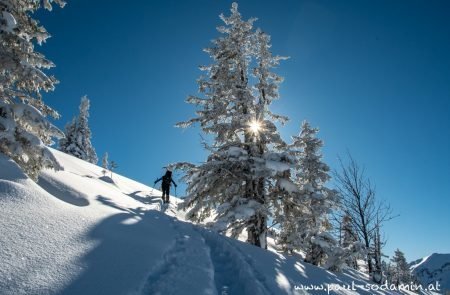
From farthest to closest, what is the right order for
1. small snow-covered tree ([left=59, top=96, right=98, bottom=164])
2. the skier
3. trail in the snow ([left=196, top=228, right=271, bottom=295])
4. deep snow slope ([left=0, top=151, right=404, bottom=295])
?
small snow-covered tree ([left=59, top=96, right=98, bottom=164])
the skier
trail in the snow ([left=196, top=228, right=271, bottom=295])
deep snow slope ([left=0, top=151, right=404, bottom=295])

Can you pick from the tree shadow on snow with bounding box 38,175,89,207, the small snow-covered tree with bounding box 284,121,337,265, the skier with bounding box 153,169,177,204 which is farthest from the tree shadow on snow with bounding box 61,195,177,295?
the skier with bounding box 153,169,177,204

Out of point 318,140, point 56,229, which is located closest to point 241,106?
point 318,140

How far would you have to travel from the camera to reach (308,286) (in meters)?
6.48

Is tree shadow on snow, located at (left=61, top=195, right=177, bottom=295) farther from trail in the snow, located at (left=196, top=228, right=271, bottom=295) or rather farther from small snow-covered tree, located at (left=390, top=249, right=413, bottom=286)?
small snow-covered tree, located at (left=390, top=249, right=413, bottom=286)

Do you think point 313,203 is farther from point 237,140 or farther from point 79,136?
point 79,136

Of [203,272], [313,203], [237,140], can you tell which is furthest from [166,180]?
[203,272]

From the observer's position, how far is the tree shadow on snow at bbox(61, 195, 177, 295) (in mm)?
4224

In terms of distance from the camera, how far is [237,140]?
49.7 ft

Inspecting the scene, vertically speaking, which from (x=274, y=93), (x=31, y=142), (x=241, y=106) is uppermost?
(x=274, y=93)

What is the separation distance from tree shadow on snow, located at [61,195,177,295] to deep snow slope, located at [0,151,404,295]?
0.04 feet

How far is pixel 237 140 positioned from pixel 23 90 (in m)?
9.14

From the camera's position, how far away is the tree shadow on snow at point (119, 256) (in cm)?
422

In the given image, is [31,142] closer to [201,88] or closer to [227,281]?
[227,281]

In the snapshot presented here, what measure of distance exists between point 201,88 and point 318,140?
9.97 m
